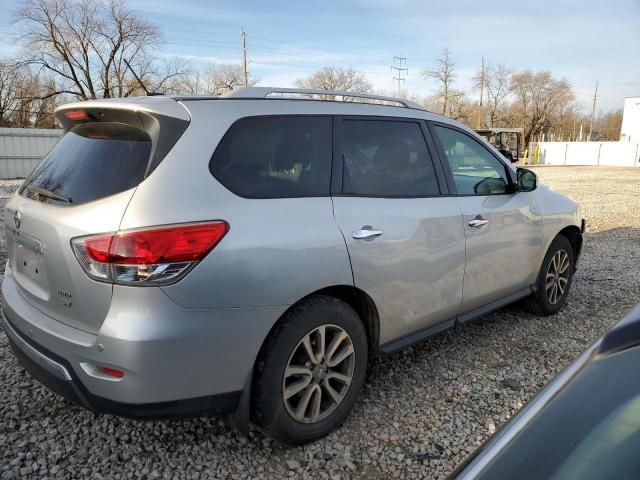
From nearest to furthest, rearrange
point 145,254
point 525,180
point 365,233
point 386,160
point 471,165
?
point 145,254, point 365,233, point 386,160, point 471,165, point 525,180

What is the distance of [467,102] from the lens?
65.2m

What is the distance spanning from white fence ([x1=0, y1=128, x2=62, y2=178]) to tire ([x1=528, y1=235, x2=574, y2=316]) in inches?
887

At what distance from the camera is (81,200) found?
7.38ft

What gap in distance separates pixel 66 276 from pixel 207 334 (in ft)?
2.23

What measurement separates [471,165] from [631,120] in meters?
72.8

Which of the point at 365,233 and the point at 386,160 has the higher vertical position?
the point at 386,160

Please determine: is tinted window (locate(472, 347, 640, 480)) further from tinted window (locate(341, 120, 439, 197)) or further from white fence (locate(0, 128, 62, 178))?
white fence (locate(0, 128, 62, 178))

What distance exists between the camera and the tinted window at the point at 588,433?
1.00m

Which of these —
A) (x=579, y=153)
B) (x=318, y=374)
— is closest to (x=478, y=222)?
(x=318, y=374)

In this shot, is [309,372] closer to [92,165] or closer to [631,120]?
[92,165]

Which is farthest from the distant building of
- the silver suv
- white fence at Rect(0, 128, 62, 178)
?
the silver suv

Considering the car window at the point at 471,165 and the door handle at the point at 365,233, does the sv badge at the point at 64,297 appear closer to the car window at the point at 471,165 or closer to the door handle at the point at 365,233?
the door handle at the point at 365,233

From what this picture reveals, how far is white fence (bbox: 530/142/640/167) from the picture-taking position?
49.2 meters

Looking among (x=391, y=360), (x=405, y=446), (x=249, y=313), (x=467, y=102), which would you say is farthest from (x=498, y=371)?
(x=467, y=102)
